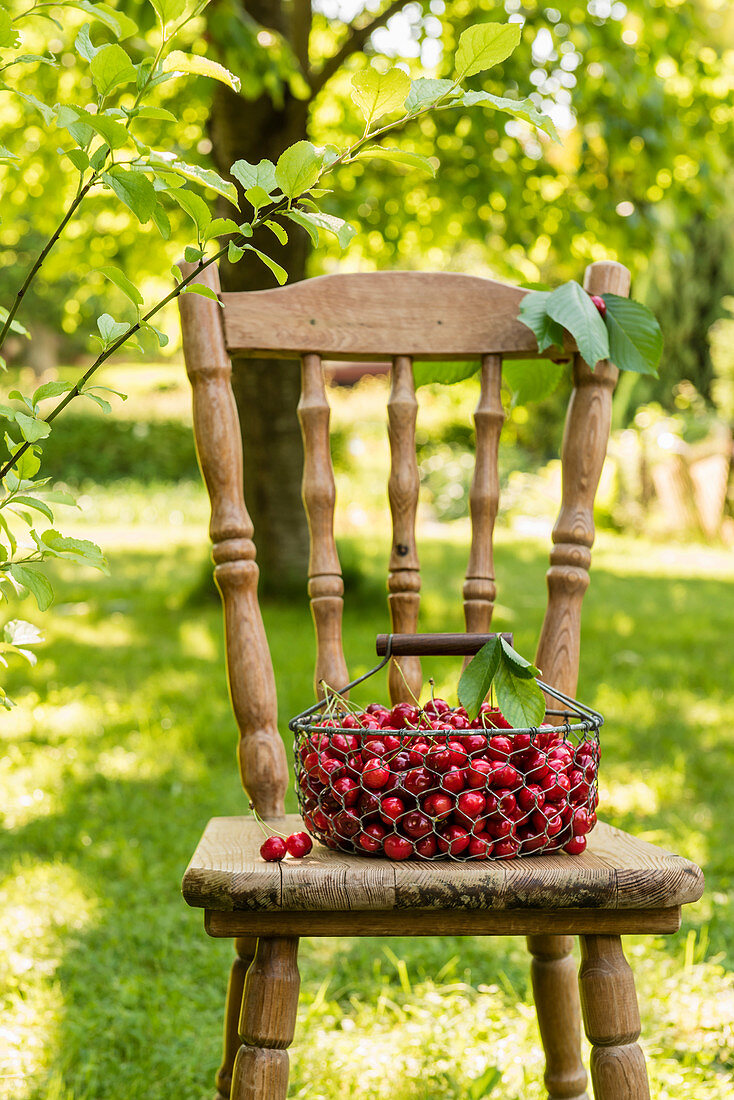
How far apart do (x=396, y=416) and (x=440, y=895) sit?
752 mm

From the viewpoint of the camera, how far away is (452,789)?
1.02m

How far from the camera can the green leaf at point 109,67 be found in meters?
0.85

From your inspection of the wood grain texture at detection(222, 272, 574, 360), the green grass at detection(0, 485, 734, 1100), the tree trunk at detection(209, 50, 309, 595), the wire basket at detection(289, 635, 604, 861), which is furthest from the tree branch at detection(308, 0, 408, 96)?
the wire basket at detection(289, 635, 604, 861)

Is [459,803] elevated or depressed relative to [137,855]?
elevated

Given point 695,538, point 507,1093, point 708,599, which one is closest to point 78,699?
point 507,1093

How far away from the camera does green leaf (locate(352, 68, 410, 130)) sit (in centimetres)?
94

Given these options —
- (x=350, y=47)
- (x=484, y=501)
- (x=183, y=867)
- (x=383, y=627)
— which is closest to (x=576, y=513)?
(x=484, y=501)

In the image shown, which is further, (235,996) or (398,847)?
(235,996)

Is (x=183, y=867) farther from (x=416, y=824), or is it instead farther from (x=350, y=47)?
(x=350, y=47)

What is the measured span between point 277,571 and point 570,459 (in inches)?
138

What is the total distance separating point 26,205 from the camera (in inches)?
220

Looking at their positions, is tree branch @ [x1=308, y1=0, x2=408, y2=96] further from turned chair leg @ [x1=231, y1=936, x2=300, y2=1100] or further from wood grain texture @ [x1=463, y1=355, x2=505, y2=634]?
turned chair leg @ [x1=231, y1=936, x2=300, y2=1100]

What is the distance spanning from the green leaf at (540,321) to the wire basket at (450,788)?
557 millimetres

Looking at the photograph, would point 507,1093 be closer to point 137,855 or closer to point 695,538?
point 137,855
